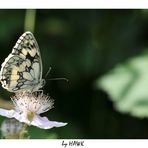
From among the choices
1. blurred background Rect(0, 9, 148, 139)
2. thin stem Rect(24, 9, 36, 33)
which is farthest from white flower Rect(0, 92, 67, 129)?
thin stem Rect(24, 9, 36, 33)

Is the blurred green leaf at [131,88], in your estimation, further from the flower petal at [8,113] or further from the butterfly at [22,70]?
the flower petal at [8,113]

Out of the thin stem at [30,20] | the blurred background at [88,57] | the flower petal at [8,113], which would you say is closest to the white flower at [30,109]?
the flower petal at [8,113]

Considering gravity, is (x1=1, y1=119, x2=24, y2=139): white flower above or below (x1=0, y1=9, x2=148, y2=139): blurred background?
below

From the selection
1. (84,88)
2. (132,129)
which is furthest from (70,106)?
(132,129)

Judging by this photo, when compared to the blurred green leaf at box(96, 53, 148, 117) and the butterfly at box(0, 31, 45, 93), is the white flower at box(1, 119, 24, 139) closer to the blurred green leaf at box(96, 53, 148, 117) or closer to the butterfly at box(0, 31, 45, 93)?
the butterfly at box(0, 31, 45, 93)
